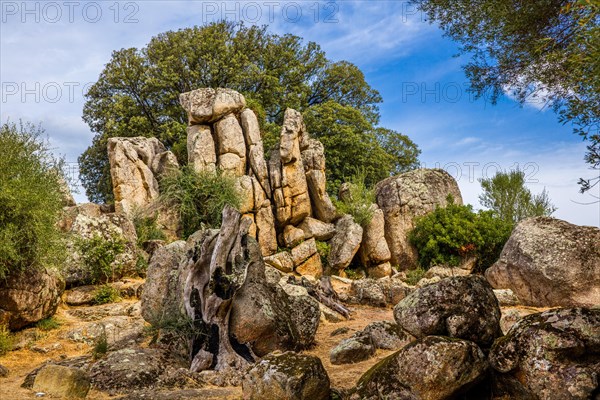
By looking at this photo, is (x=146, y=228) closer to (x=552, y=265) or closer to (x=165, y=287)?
(x=165, y=287)

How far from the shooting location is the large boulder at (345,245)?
72.0ft

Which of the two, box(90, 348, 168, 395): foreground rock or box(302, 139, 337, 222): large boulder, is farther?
box(302, 139, 337, 222): large boulder

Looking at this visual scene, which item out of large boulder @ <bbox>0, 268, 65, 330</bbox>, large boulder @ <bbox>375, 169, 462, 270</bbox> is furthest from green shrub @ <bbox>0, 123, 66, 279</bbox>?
large boulder @ <bbox>375, 169, 462, 270</bbox>

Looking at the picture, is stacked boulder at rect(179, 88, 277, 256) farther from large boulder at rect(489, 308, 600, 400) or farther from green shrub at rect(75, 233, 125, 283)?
large boulder at rect(489, 308, 600, 400)

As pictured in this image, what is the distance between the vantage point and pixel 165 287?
10250 millimetres

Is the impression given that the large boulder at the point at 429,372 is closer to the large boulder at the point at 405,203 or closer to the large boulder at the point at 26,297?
the large boulder at the point at 26,297

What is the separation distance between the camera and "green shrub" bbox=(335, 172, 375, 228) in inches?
906

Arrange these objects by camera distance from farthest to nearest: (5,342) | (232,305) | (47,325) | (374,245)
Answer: (374,245) < (47,325) < (5,342) < (232,305)

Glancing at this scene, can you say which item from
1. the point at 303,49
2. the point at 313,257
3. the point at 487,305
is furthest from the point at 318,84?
the point at 487,305

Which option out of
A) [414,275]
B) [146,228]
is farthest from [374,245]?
[146,228]

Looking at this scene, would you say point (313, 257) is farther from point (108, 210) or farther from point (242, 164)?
point (108, 210)

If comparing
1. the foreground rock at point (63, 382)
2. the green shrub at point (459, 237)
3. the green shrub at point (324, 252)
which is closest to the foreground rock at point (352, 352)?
the foreground rock at point (63, 382)

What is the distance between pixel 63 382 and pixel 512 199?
29.8 metres

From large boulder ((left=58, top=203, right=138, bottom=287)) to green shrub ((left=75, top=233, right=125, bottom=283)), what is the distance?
0.23 ft
